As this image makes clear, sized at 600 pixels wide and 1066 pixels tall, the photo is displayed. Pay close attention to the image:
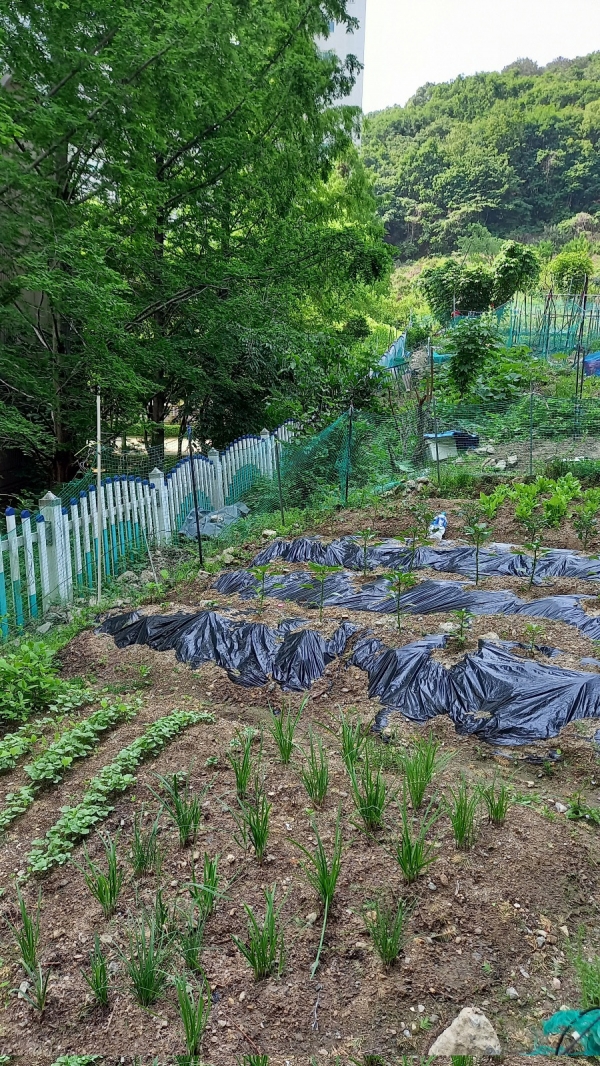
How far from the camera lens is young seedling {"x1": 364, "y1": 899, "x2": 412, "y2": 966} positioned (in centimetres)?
193

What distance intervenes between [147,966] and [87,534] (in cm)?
472

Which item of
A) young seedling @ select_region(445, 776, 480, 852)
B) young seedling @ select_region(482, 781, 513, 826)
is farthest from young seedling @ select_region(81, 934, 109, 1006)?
young seedling @ select_region(482, 781, 513, 826)

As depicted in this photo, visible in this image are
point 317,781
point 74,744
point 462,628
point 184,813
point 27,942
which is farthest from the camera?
point 462,628

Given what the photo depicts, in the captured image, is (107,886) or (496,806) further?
(496,806)

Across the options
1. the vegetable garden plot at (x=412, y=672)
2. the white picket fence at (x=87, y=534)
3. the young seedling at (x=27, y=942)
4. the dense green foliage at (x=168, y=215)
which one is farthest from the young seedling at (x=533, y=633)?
the dense green foliage at (x=168, y=215)

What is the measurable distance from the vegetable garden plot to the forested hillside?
54.2 meters

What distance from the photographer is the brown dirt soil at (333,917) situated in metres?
1.80

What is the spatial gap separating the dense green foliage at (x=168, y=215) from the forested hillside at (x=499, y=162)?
46.2 meters

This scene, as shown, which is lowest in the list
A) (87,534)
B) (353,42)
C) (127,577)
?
(127,577)

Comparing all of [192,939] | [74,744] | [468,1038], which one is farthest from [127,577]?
[468,1038]

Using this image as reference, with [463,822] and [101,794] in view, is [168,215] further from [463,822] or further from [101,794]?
[463,822]

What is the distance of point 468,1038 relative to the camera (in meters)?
1.67

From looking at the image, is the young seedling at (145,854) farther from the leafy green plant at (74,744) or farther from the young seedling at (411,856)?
the young seedling at (411,856)

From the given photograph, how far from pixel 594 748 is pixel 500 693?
0.59 m
